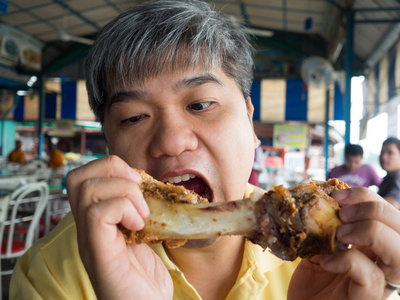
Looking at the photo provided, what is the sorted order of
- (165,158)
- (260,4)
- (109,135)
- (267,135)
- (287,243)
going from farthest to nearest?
(267,135) → (260,4) → (109,135) → (165,158) → (287,243)

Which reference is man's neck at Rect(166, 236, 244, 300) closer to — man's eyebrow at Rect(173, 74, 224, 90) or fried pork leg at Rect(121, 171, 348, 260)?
fried pork leg at Rect(121, 171, 348, 260)

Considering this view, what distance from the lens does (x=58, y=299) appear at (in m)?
1.30

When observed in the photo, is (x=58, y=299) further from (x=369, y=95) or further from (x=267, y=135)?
(x=267, y=135)

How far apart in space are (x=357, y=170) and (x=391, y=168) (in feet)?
3.94

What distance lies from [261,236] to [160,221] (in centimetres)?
34

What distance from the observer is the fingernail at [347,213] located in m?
0.91

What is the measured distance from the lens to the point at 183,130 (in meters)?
1.25

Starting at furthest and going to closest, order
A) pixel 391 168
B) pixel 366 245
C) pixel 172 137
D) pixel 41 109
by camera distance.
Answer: pixel 41 109 < pixel 391 168 < pixel 172 137 < pixel 366 245

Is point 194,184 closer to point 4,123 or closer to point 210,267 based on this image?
point 210,267

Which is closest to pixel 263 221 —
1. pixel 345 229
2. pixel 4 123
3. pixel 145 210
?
pixel 345 229

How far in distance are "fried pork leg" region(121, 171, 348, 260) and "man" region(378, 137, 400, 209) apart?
4.06m

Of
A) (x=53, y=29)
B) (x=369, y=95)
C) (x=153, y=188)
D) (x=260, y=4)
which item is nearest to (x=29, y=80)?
(x=53, y=29)

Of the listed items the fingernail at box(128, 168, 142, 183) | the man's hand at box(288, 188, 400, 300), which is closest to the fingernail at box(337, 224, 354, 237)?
the man's hand at box(288, 188, 400, 300)

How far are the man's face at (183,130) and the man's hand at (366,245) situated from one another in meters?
0.49
